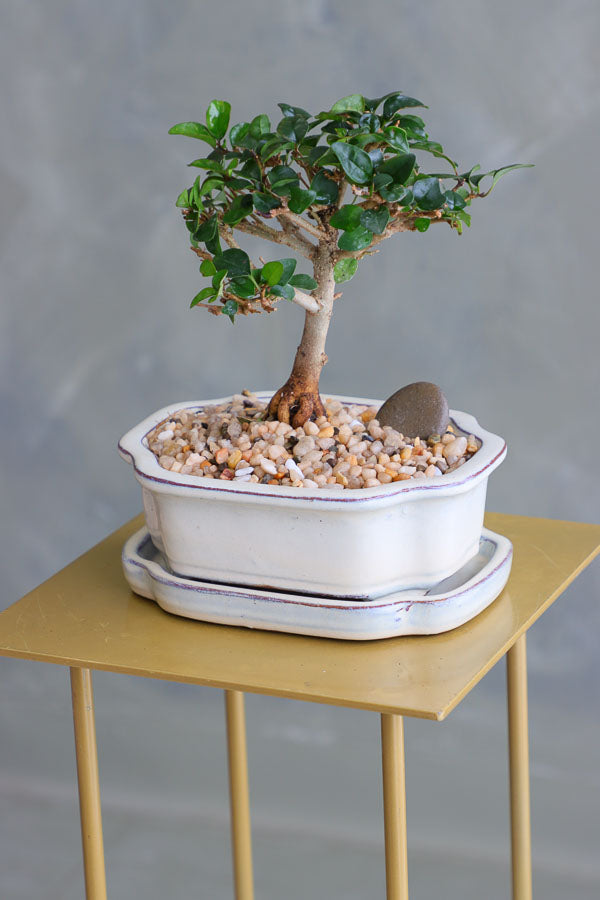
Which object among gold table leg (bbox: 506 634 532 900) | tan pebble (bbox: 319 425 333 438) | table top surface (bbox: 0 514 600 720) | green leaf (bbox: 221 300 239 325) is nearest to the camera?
table top surface (bbox: 0 514 600 720)

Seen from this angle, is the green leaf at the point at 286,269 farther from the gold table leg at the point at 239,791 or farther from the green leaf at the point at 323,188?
the gold table leg at the point at 239,791

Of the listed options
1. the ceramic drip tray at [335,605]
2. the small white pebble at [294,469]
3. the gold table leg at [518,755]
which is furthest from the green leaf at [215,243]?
the gold table leg at [518,755]

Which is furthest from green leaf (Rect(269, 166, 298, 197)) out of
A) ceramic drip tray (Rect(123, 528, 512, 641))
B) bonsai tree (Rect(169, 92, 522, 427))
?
ceramic drip tray (Rect(123, 528, 512, 641))

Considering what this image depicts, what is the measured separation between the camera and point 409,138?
1212 mm

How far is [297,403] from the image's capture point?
4.38ft

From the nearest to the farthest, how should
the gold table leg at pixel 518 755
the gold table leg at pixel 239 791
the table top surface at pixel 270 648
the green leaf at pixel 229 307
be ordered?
the table top surface at pixel 270 648 < the green leaf at pixel 229 307 < the gold table leg at pixel 518 755 < the gold table leg at pixel 239 791

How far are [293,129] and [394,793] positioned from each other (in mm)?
605

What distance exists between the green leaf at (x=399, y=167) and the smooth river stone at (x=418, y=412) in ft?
0.78

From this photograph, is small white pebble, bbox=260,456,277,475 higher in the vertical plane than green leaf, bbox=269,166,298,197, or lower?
lower

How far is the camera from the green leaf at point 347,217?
3.90 ft

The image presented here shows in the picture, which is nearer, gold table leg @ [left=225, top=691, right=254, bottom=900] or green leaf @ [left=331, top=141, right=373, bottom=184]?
green leaf @ [left=331, top=141, right=373, bottom=184]

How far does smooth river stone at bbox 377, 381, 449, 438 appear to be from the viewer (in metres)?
1.30

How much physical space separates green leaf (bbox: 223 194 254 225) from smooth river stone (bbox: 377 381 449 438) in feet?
0.80

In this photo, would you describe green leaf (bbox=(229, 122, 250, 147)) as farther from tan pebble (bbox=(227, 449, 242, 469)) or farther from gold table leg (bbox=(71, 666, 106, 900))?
gold table leg (bbox=(71, 666, 106, 900))
